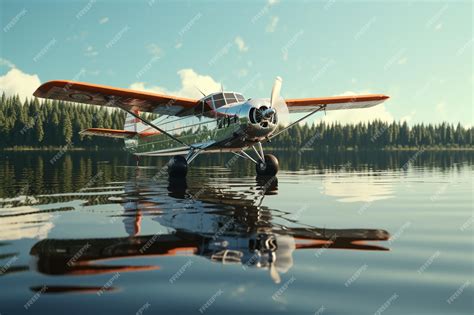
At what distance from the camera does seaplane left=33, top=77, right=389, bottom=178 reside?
13117mm

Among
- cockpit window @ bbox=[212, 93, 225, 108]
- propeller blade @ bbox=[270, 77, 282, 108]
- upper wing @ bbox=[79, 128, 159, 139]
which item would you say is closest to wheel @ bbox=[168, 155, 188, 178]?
cockpit window @ bbox=[212, 93, 225, 108]

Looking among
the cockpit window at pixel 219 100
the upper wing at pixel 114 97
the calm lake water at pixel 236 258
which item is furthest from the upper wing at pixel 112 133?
the calm lake water at pixel 236 258

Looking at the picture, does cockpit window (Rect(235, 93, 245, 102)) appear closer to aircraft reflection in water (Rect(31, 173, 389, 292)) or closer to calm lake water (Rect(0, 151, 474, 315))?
A: calm lake water (Rect(0, 151, 474, 315))

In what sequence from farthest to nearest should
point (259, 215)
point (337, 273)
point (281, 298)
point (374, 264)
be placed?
point (259, 215), point (374, 264), point (337, 273), point (281, 298)

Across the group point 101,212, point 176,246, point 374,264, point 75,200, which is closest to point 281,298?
point 374,264

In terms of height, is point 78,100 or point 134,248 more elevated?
point 78,100

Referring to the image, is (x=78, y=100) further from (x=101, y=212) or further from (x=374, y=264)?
(x=374, y=264)

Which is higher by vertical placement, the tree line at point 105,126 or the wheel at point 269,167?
the tree line at point 105,126

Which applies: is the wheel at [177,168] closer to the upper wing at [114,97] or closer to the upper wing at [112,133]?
the upper wing at [114,97]

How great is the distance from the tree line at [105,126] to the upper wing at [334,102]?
307 ft

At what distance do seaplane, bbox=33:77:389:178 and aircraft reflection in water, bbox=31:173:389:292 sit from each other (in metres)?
6.53

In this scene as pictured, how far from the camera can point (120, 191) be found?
405 inches

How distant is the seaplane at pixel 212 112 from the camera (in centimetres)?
1312

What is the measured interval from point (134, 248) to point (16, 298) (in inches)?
59.3
